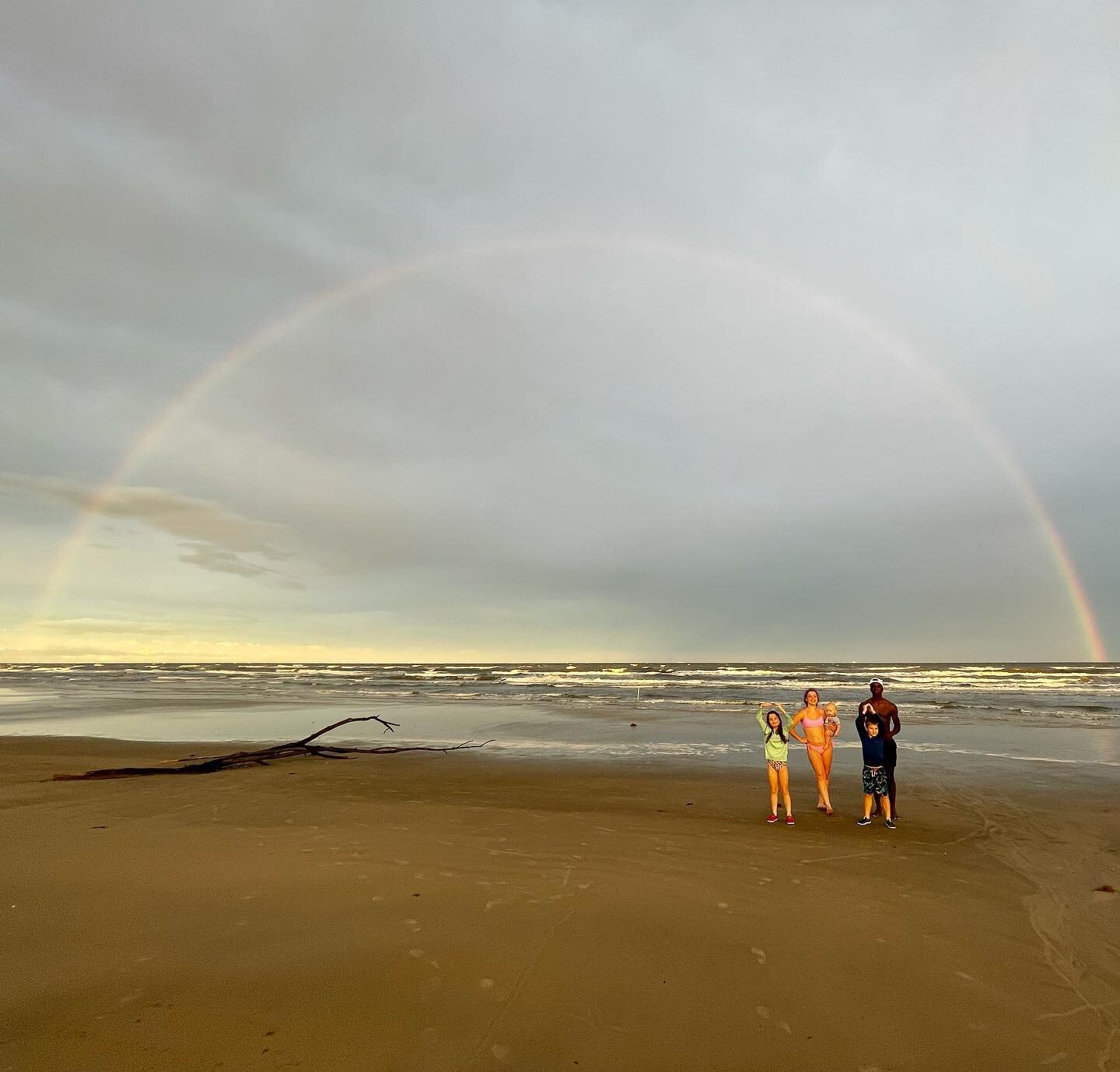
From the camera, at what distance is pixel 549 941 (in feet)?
19.7

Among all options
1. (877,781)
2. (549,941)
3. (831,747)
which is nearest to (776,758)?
(831,747)

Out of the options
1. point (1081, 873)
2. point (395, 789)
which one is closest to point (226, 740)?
point (395, 789)

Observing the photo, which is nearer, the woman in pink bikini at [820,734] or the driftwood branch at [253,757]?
the woman in pink bikini at [820,734]

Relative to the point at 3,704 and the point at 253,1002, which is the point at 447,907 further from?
the point at 3,704

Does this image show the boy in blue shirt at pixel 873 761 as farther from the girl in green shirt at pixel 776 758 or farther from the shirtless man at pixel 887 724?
the girl in green shirt at pixel 776 758

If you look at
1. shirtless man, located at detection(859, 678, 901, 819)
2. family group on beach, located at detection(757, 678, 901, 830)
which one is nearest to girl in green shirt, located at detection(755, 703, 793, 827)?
family group on beach, located at detection(757, 678, 901, 830)

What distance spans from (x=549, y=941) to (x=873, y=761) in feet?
24.2

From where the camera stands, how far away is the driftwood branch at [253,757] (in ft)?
49.0

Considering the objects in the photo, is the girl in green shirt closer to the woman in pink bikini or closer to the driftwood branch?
the woman in pink bikini

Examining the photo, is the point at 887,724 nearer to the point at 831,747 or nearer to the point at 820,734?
the point at 831,747

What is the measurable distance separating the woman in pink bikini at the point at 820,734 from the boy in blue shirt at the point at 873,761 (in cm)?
73

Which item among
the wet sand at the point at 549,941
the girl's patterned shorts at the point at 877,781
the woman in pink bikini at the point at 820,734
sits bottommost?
the wet sand at the point at 549,941

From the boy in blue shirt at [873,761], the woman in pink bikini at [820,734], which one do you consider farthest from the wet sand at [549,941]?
the woman in pink bikini at [820,734]

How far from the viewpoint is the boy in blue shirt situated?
10.7m
